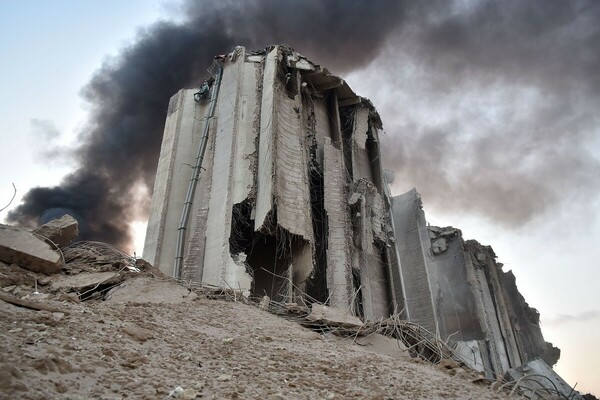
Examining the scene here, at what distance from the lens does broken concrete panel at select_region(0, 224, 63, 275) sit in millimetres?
5441

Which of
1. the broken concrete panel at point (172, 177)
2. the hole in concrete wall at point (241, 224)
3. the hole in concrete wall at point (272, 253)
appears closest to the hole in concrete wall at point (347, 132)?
→ the hole in concrete wall at point (272, 253)

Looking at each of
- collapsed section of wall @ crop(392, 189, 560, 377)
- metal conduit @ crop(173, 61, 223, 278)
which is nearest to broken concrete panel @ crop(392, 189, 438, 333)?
collapsed section of wall @ crop(392, 189, 560, 377)

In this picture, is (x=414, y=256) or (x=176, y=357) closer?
(x=176, y=357)

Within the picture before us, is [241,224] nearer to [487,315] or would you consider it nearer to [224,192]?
[224,192]

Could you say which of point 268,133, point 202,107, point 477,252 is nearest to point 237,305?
point 268,133

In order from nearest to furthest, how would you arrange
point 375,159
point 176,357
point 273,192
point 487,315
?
1. point 176,357
2. point 273,192
3. point 375,159
4. point 487,315

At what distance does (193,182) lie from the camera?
1139 centimetres

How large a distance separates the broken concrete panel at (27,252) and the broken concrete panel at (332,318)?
10.6 ft

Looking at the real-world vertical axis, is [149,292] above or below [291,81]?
below

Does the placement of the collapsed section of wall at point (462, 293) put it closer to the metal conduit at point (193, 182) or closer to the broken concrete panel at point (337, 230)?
the broken concrete panel at point (337, 230)

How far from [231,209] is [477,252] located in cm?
1271

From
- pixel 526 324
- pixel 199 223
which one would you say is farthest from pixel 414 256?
pixel 526 324

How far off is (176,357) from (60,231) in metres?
3.89

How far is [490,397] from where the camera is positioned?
3893 mm
